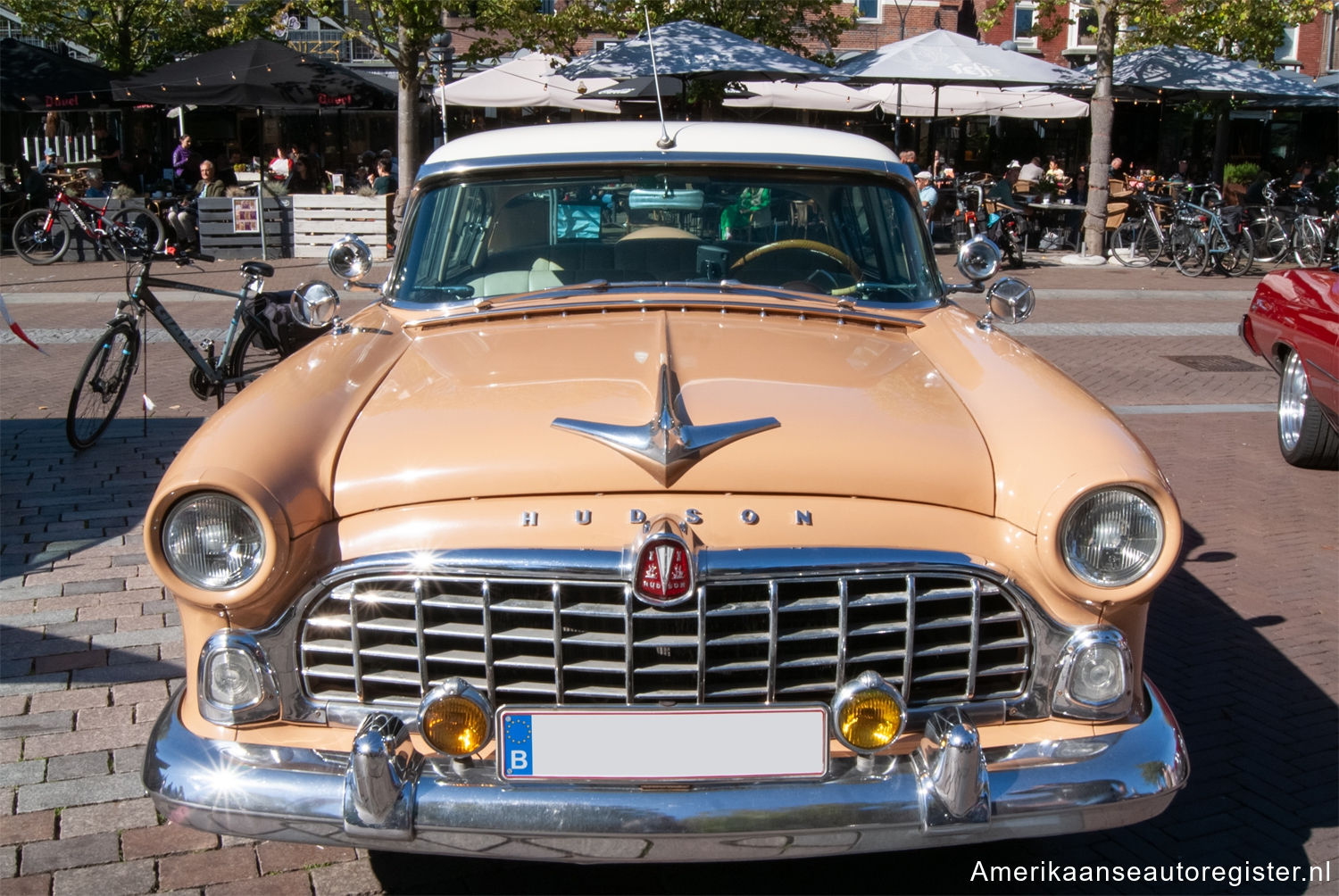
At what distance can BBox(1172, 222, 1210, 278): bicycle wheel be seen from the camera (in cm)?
1670

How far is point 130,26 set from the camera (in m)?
29.0

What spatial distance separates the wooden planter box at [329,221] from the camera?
54.9ft

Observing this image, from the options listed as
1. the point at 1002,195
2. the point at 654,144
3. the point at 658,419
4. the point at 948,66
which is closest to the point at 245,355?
the point at 654,144

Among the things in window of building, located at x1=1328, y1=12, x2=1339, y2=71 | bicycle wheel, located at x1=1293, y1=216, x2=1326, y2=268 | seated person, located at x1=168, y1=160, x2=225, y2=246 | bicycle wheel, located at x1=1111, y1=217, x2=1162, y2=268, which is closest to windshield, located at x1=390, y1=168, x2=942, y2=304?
seated person, located at x1=168, y1=160, x2=225, y2=246

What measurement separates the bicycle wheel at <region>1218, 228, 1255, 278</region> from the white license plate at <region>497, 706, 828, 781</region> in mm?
16147

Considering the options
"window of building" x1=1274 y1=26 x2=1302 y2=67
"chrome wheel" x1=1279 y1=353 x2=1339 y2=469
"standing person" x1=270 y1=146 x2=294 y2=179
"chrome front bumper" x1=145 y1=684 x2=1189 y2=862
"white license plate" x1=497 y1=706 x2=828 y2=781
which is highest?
"window of building" x1=1274 y1=26 x2=1302 y2=67

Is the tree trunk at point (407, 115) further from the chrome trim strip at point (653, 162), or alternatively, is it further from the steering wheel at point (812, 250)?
the steering wheel at point (812, 250)

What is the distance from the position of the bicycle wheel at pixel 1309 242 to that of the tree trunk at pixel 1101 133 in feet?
8.44

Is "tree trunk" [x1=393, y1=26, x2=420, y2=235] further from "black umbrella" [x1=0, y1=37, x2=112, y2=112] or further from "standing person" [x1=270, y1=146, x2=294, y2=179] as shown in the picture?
"black umbrella" [x1=0, y1=37, x2=112, y2=112]

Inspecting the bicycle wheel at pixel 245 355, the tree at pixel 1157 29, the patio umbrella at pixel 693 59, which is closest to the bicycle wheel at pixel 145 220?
the patio umbrella at pixel 693 59

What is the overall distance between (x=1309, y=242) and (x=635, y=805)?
1792 cm

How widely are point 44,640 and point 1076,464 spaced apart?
376cm

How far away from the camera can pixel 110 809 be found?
3475 millimetres

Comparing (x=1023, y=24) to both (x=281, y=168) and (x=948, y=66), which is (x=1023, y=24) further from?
(x=281, y=168)
